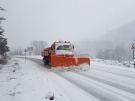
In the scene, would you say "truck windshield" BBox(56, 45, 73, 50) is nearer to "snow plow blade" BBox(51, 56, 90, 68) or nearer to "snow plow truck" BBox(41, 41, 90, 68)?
"snow plow truck" BBox(41, 41, 90, 68)

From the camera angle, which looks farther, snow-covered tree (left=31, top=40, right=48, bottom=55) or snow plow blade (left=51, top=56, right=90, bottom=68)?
snow-covered tree (left=31, top=40, right=48, bottom=55)

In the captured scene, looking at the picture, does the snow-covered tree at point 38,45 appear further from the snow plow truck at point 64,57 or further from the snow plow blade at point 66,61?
the snow plow blade at point 66,61

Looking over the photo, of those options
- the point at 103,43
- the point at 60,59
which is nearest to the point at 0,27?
the point at 60,59

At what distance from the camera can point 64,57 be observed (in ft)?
60.3

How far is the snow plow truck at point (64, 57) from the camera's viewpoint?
18.1 m

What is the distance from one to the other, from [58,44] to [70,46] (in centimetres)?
133

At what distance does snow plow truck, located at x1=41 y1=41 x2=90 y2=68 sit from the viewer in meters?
18.1

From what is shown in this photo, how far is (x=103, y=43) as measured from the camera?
18162 cm

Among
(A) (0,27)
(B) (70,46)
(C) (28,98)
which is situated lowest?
(C) (28,98)

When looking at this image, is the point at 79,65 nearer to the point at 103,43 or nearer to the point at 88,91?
the point at 88,91

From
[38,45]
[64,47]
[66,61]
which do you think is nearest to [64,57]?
[66,61]

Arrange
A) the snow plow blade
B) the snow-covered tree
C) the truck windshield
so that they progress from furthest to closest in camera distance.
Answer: the snow-covered tree < the truck windshield < the snow plow blade

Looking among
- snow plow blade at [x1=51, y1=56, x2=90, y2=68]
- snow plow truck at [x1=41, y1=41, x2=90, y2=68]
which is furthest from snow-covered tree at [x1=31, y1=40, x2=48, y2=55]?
snow plow blade at [x1=51, y1=56, x2=90, y2=68]

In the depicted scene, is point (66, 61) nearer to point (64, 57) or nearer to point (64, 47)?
point (64, 57)
